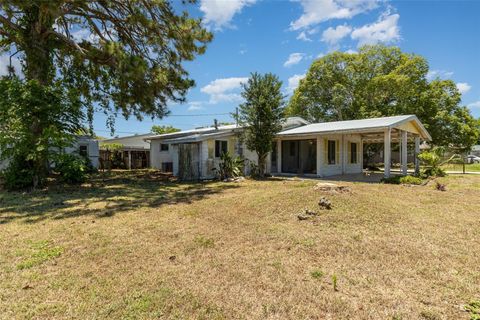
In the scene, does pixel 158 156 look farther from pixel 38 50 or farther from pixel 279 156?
pixel 38 50

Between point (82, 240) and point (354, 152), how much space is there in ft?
58.3

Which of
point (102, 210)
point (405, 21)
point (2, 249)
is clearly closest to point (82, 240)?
point (2, 249)

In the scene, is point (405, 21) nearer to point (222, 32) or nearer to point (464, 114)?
point (222, 32)

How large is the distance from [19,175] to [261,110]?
429 inches

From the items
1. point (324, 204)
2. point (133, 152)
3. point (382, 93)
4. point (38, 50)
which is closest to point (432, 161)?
point (324, 204)

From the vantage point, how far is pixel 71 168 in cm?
1191

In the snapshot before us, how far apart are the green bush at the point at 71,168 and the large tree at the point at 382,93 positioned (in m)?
24.3

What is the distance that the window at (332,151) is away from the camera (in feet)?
54.7

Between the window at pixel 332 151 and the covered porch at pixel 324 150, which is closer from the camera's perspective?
the covered porch at pixel 324 150

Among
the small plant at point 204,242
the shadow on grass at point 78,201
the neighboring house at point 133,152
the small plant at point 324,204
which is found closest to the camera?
the small plant at point 204,242

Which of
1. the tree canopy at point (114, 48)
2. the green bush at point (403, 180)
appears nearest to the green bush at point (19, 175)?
the tree canopy at point (114, 48)

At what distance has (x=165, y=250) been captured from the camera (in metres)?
4.51

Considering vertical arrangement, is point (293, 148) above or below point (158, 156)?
above

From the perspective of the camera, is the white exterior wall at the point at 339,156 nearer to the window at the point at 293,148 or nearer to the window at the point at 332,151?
the window at the point at 332,151
